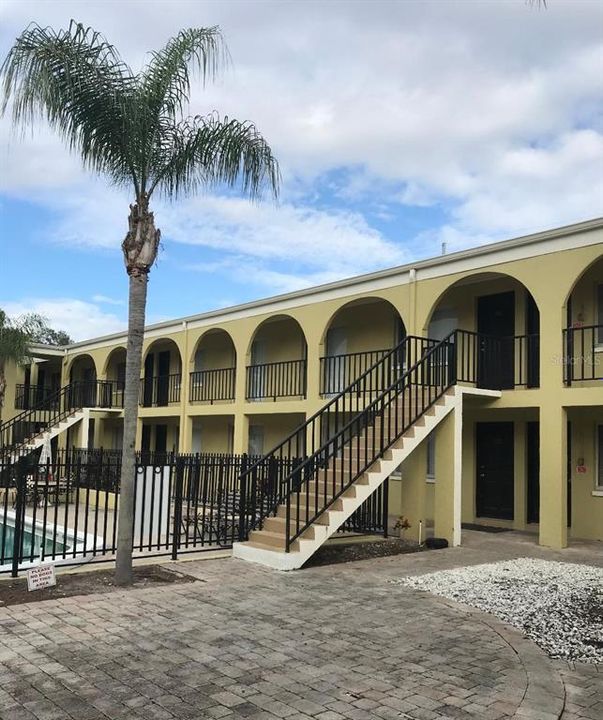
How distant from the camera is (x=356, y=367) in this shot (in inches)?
672

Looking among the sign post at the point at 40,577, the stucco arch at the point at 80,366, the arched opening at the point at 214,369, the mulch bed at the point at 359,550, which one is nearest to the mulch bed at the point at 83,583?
the sign post at the point at 40,577

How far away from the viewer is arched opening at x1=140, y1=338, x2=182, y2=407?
2416 centimetres

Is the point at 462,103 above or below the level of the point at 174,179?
above

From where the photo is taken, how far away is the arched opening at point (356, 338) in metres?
16.4

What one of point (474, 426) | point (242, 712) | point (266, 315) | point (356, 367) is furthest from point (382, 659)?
point (266, 315)

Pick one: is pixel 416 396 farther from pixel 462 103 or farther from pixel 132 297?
pixel 132 297

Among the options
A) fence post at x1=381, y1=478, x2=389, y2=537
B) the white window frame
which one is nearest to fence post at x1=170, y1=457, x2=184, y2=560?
fence post at x1=381, y1=478, x2=389, y2=537

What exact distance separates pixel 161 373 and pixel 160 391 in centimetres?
90

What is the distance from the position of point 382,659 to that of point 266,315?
44.6 feet

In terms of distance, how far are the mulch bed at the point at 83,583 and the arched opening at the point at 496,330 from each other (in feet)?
23.6

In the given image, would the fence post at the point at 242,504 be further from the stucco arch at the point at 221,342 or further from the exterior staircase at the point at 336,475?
the stucco arch at the point at 221,342

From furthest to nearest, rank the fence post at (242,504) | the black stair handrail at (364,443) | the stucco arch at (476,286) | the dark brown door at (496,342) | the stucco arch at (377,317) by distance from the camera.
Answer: the stucco arch at (377,317), the dark brown door at (496,342), the stucco arch at (476,286), the fence post at (242,504), the black stair handrail at (364,443)

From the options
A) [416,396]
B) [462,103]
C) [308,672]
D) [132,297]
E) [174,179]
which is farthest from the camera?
[416,396]

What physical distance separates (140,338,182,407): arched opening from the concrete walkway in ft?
55.8
